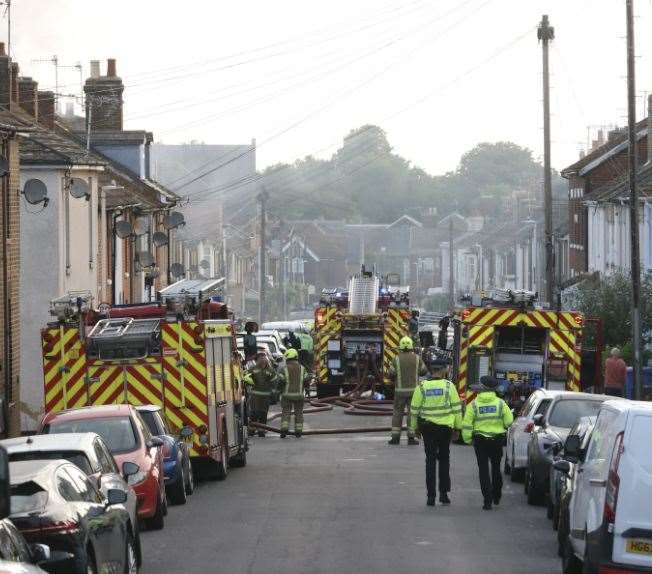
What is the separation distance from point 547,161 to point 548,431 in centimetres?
2227

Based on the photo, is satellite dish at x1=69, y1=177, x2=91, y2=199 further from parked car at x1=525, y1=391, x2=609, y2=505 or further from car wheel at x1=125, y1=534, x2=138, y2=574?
car wheel at x1=125, y1=534, x2=138, y2=574

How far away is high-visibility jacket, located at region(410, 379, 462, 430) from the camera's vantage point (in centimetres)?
1845

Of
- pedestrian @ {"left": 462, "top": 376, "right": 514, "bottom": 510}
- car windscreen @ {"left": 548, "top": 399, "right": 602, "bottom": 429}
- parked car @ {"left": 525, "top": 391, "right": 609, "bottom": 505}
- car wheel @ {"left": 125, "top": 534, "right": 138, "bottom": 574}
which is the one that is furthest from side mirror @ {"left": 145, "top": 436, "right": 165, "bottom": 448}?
car windscreen @ {"left": 548, "top": 399, "right": 602, "bottom": 429}

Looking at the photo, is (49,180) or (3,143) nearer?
(3,143)

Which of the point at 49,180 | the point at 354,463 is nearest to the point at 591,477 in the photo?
the point at 354,463

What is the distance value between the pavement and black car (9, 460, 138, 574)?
2109 mm

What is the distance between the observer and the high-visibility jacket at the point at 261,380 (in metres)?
30.6

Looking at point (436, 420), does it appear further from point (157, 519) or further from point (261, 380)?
point (261, 380)

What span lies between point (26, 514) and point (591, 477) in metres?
4.19

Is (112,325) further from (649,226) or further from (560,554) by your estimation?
(649,226)

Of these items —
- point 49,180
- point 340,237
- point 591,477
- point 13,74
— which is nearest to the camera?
point 591,477

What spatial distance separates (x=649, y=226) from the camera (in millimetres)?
43406

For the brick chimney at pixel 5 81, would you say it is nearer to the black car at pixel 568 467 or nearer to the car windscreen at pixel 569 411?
the car windscreen at pixel 569 411

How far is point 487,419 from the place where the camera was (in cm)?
1831
